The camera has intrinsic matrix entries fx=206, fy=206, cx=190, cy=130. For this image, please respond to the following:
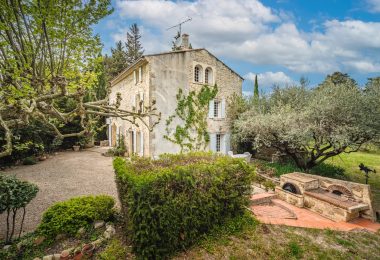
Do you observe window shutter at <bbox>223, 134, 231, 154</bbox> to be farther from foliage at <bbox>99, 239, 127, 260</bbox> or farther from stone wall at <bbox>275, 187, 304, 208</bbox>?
foliage at <bbox>99, 239, 127, 260</bbox>

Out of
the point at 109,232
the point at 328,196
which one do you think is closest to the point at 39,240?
the point at 109,232

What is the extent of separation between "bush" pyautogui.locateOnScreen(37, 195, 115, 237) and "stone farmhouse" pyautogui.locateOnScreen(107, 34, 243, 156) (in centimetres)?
714

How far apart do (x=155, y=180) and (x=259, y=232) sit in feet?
11.5

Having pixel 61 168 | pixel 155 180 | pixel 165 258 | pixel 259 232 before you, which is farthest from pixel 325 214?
pixel 61 168

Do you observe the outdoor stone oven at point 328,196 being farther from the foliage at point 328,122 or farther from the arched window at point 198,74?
the arched window at point 198,74

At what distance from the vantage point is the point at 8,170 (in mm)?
13227

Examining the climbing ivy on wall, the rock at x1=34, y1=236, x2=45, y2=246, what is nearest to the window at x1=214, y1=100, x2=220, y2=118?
the climbing ivy on wall

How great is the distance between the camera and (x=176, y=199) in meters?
4.89

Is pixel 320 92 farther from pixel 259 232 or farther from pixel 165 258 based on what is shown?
pixel 165 258

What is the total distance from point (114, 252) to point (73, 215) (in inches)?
64.4

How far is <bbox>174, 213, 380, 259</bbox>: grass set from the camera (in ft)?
16.5

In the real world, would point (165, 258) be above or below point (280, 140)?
below

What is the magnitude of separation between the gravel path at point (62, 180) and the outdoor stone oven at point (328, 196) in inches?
299

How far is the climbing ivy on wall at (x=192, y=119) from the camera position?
14.9 metres
